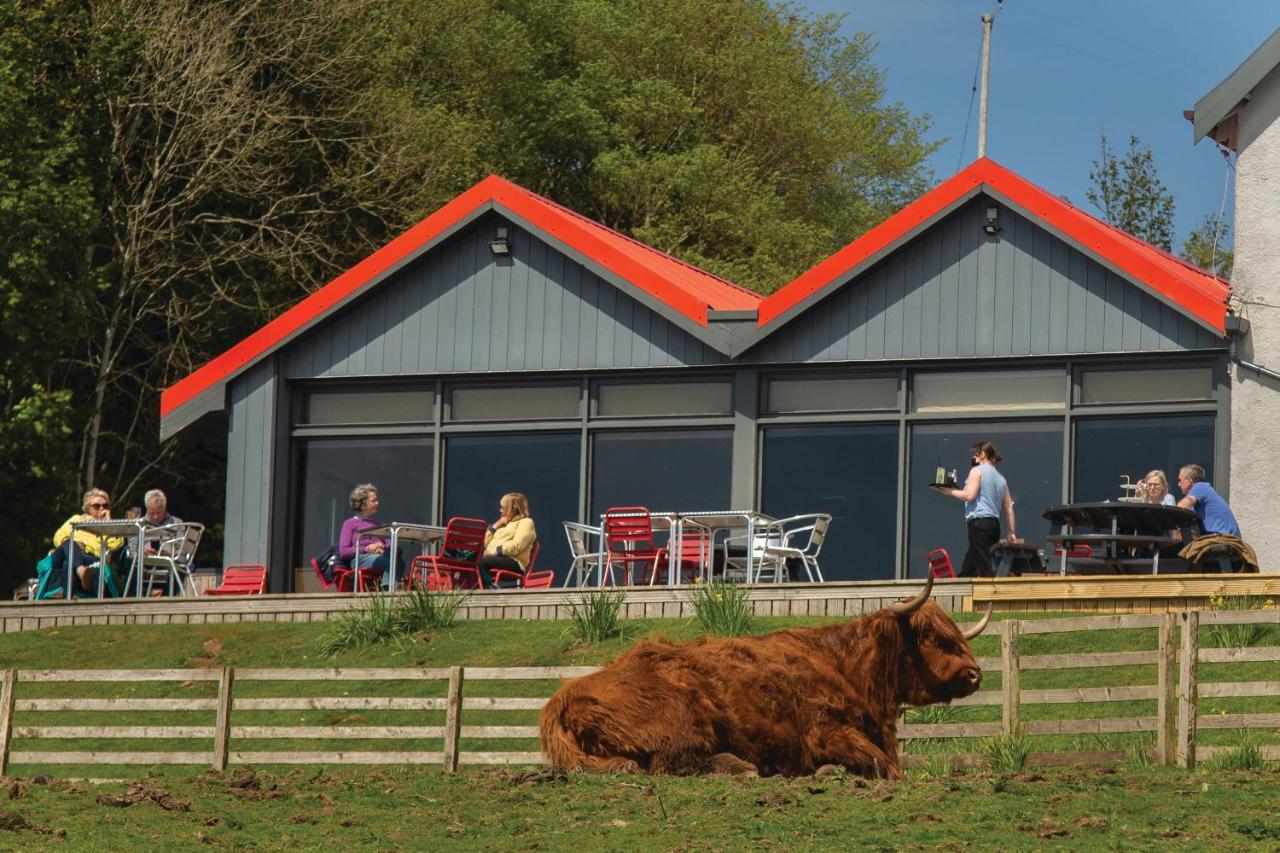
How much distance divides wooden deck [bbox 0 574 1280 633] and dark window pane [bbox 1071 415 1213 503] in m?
2.73

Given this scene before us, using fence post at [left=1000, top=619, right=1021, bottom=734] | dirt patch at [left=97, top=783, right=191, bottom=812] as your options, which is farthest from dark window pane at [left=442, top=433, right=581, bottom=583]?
dirt patch at [left=97, top=783, right=191, bottom=812]

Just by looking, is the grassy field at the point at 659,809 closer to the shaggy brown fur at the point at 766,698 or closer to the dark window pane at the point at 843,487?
the shaggy brown fur at the point at 766,698

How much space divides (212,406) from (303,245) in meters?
9.30

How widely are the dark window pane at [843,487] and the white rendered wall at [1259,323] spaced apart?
321 cm

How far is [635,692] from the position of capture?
10797 millimetres

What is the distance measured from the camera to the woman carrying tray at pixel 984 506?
1789cm

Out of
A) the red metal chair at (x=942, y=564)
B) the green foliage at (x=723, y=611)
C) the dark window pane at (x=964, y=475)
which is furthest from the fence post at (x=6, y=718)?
the dark window pane at (x=964, y=475)

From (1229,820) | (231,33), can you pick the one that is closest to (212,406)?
(231,33)

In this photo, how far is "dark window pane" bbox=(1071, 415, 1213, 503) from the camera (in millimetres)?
19297

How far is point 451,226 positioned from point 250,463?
10.4 ft

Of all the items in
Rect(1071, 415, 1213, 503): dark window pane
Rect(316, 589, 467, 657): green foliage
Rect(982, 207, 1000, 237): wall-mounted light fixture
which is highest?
Rect(982, 207, 1000, 237): wall-mounted light fixture

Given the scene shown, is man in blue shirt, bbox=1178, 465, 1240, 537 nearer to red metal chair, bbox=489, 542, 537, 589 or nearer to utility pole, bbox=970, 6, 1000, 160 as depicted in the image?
red metal chair, bbox=489, 542, 537, 589

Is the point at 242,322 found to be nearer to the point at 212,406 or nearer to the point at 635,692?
the point at 212,406

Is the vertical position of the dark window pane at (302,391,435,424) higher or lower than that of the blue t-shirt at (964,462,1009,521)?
higher
